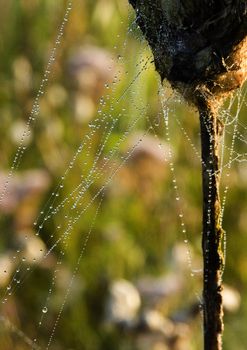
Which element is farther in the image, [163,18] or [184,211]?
[184,211]

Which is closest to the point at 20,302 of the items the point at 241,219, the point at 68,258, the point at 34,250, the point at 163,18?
the point at 68,258

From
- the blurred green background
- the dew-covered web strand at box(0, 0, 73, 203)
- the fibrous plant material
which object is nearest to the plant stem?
the fibrous plant material

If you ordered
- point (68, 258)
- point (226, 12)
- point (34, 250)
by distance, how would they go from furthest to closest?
1. point (68, 258)
2. point (34, 250)
3. point (226, 12)

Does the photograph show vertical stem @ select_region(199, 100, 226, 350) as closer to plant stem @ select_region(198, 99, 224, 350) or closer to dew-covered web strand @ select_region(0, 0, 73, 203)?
plant stem @ select_region(198, 99, 224, 350)

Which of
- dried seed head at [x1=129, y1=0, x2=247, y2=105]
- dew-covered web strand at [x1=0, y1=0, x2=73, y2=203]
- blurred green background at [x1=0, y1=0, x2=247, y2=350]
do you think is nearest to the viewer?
dried seed head at [x1=129, y1=0, x2=247, y2=105]

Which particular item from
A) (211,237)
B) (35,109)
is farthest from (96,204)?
(211,237)

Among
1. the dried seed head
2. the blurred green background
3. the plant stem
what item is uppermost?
the blurred green background

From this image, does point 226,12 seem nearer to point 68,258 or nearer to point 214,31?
point 214,31

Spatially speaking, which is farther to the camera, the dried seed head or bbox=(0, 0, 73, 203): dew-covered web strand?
bbox=(0, 0, 73, 203): dew-covered web strand
